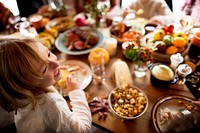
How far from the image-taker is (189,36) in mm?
1231

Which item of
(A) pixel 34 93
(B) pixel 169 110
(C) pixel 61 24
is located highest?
(C) pixel 61 24

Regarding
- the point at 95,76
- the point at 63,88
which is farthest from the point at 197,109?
the point at 63,88

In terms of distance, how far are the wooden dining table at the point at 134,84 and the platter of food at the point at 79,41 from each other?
5cm

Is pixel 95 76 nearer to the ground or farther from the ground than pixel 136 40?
nearer to the ground

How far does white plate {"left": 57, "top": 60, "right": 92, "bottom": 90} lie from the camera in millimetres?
1099

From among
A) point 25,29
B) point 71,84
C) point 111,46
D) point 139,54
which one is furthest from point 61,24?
point 139,54

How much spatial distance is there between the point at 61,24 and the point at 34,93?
86cm

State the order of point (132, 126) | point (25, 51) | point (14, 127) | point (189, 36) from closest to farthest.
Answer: point (25, 51), point (132, 126), point (14, 127), point (189, 36)

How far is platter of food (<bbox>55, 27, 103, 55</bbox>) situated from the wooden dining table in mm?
54

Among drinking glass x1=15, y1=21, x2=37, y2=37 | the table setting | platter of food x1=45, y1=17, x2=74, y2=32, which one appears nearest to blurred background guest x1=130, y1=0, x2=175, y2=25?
the table setting

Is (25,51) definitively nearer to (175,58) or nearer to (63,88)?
(63,88)

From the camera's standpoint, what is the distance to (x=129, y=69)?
1164mm

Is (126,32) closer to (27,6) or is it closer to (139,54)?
(139,54)

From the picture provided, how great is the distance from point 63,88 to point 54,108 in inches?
9.0
